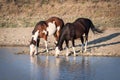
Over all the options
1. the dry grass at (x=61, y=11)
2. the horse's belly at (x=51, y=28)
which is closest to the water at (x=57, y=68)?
the horse's belly at (x=51, y=28)

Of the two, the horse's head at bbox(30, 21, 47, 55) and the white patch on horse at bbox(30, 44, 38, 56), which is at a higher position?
the horse's head at bbox(30, 21, 47, 55)

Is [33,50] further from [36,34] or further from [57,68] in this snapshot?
[57,68]

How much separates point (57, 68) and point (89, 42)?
7556 mm

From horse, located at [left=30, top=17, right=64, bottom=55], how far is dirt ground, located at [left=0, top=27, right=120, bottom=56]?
661 millimetres

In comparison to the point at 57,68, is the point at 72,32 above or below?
above

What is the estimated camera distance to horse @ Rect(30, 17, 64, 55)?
22172 millimetres

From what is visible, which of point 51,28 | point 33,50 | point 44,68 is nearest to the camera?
point 44,68

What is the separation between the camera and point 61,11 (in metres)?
37.3

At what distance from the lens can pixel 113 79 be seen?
15.5 m

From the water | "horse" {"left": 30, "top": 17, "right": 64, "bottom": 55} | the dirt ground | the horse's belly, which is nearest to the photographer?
the water

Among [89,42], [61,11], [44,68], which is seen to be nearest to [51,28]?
[89,42]

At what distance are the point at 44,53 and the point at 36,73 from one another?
5.64m

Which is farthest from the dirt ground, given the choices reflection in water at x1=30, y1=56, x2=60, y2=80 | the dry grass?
the dry grass

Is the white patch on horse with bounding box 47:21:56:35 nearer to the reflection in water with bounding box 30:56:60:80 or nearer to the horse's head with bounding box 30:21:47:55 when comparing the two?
the horse's head with bounding box 30:21:47:55
